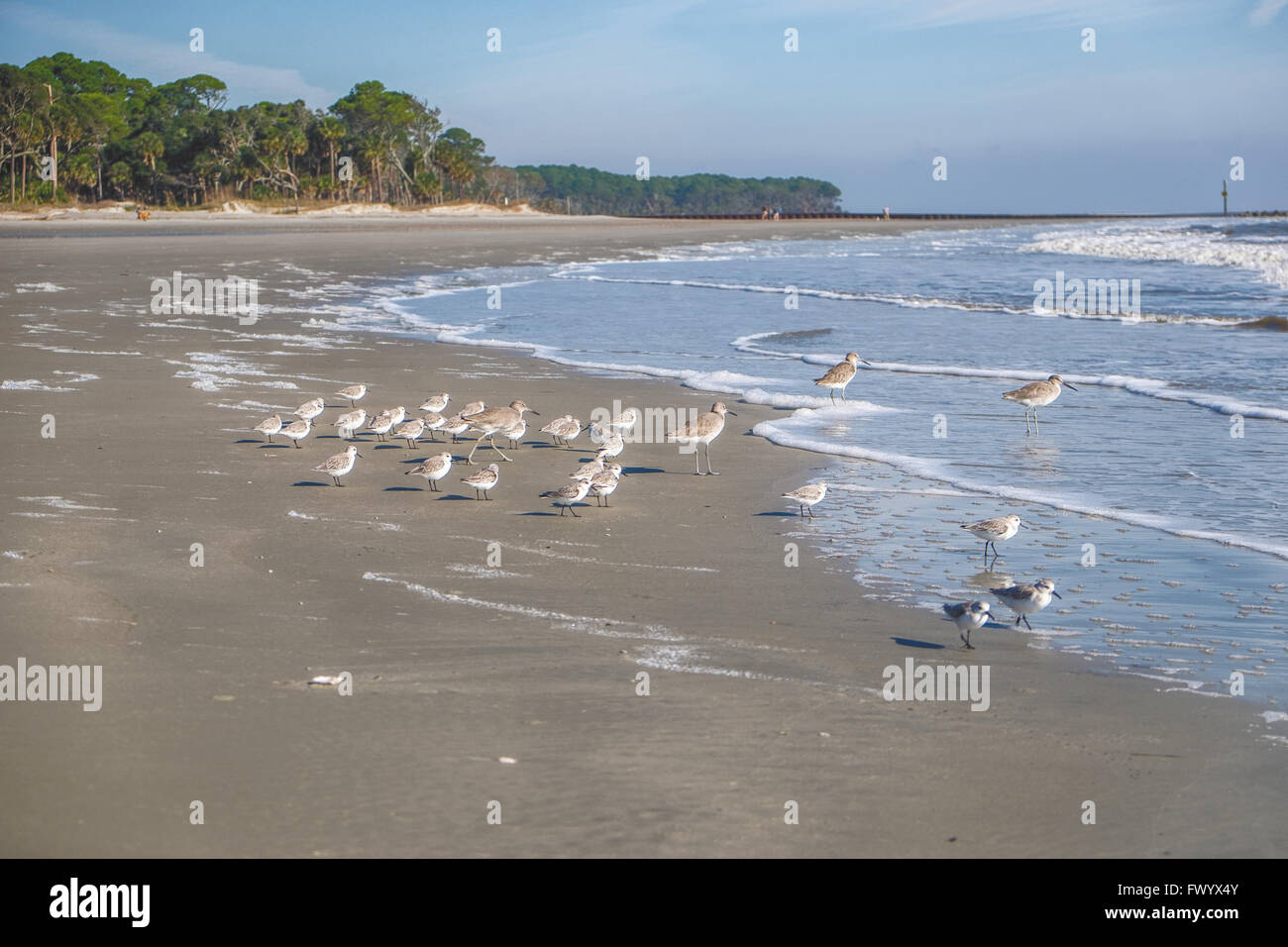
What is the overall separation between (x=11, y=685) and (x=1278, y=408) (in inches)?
568

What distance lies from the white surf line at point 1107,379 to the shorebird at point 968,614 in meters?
9.23

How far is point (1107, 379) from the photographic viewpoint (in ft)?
57.7

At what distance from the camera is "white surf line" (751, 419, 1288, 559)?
9148 mm

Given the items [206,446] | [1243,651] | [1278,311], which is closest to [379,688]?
[1243,651]

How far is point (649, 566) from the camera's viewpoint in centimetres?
845

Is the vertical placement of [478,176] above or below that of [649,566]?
above

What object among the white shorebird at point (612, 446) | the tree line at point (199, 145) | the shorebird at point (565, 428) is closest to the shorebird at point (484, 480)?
the white shorebird at point (612, 446)

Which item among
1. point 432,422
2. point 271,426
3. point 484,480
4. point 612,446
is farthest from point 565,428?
point 271,426

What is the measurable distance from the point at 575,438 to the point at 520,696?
7444 mm

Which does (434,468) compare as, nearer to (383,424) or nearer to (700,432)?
(383,424)

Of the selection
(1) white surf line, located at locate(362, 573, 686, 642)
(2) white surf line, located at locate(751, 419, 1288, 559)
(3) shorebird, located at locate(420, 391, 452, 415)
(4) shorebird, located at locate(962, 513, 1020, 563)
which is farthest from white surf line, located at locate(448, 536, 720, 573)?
(3) shorebird, located at locate(420, 391, 452, 415)

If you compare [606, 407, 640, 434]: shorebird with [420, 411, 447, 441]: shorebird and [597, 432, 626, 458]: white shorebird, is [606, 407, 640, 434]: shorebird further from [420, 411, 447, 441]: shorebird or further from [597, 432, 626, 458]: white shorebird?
[420, 411, 447, 441]: shorebird

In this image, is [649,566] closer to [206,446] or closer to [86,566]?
[86,566]

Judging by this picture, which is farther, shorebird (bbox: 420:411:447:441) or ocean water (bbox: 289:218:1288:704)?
shorebird (bbox: 420:411:447:441)
